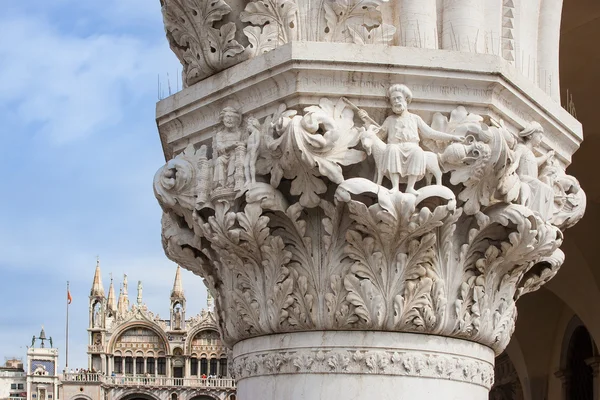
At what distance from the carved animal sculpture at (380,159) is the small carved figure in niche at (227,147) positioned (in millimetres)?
782

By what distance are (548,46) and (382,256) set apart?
2071 mm

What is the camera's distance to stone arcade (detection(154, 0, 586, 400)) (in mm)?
5879

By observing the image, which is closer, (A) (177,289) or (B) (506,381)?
(B) (506,381)

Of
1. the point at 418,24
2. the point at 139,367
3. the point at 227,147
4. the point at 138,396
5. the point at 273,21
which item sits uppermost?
the point at 139,367

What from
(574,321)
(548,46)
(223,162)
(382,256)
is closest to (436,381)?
(382,256)

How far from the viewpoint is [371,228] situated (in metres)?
5.85

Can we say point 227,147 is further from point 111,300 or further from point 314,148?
point 111,300

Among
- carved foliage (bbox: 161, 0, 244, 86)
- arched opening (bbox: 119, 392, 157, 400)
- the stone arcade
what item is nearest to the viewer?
the stone arcade

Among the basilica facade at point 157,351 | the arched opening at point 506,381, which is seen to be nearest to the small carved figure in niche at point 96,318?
the basilica facade at point 157,351

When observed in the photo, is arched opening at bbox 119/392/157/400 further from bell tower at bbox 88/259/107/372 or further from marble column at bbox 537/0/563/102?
marble column at bbox 537/0/563/102

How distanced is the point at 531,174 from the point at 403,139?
0.91m

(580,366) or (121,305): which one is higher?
(121,305)

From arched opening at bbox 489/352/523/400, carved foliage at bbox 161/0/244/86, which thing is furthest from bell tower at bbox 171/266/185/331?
carved foliage at bbox 161/0/244/86

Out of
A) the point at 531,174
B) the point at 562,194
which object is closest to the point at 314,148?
the point at 531,174
